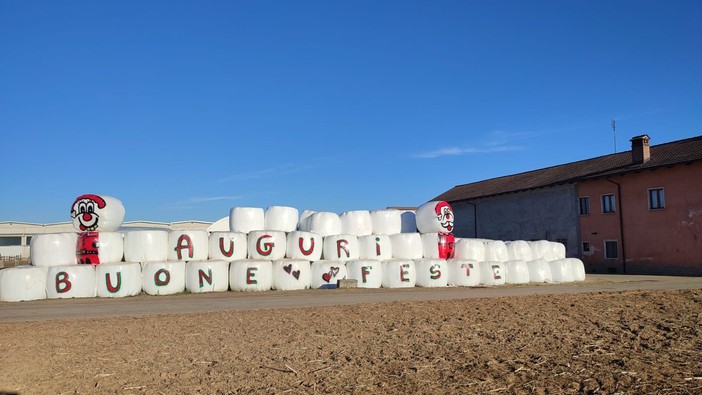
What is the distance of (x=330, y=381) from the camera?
5.79 metres

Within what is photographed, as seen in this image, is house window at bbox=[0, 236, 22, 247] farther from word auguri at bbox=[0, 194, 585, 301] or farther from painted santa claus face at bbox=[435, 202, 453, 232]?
painted santa claus face at bbox=[435, 202, 453, 232]

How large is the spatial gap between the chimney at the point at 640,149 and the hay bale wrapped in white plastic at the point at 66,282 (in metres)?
29.1

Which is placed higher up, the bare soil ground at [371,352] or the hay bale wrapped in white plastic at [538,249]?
the hay bale wrapped in white plastic at [538,249]

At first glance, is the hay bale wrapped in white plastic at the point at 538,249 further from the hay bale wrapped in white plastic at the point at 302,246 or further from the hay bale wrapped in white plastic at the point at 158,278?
the hay bale wrapped in white plastic at the point at 158,278

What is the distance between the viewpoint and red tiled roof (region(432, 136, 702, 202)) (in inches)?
1126

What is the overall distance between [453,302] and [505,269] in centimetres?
838

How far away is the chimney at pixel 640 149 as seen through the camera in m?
30.5

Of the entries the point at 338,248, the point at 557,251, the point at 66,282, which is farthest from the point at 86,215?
the point at 557,251

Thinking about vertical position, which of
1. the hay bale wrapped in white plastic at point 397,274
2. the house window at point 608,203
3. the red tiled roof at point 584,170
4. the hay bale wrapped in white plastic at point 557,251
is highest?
the red tiled roof at point 584,170

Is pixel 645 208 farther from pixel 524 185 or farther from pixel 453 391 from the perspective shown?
pixel 453 391

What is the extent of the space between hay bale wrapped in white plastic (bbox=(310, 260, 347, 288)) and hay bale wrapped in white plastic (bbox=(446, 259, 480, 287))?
13.7 feet

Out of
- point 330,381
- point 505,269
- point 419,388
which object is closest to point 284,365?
point 330,381

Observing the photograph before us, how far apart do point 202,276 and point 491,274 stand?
1082 centimetres

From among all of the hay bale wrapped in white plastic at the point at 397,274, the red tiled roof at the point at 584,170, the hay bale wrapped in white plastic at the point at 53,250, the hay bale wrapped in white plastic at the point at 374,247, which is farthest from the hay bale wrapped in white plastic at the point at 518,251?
the hay bale wrapped in white plastic at the point at 53,250
